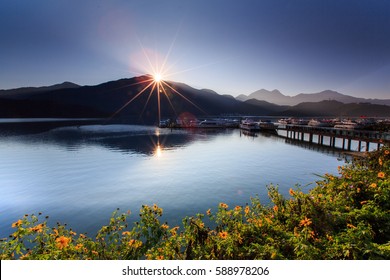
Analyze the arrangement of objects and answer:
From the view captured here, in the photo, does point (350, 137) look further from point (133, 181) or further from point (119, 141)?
point (119, 141)

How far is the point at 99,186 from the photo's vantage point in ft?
83.1

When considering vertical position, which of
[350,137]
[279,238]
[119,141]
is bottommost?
[119,141]

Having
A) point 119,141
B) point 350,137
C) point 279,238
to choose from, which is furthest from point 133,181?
point 350,137

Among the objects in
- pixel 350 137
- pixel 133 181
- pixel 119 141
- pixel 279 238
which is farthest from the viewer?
pixel 119 141

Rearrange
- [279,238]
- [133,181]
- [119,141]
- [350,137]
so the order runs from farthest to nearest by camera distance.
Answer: [119,141], [350,137], [133,181], [279,238]

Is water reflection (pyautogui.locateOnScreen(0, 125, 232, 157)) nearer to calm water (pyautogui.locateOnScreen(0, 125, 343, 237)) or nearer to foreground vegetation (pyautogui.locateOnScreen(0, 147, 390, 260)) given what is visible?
calm water (pyautogui.locateOnScreen(0, 125, 343, 237))

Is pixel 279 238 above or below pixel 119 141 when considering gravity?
above

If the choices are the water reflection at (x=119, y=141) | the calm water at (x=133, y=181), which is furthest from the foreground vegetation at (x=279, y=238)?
the water reflection at (x=119, y=141)

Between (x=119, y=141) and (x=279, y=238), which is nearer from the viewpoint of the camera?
(x=279, y=238)

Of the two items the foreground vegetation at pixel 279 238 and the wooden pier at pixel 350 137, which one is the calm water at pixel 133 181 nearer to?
the foreground vegetation at pixel 279 238

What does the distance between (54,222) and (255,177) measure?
20.9m
